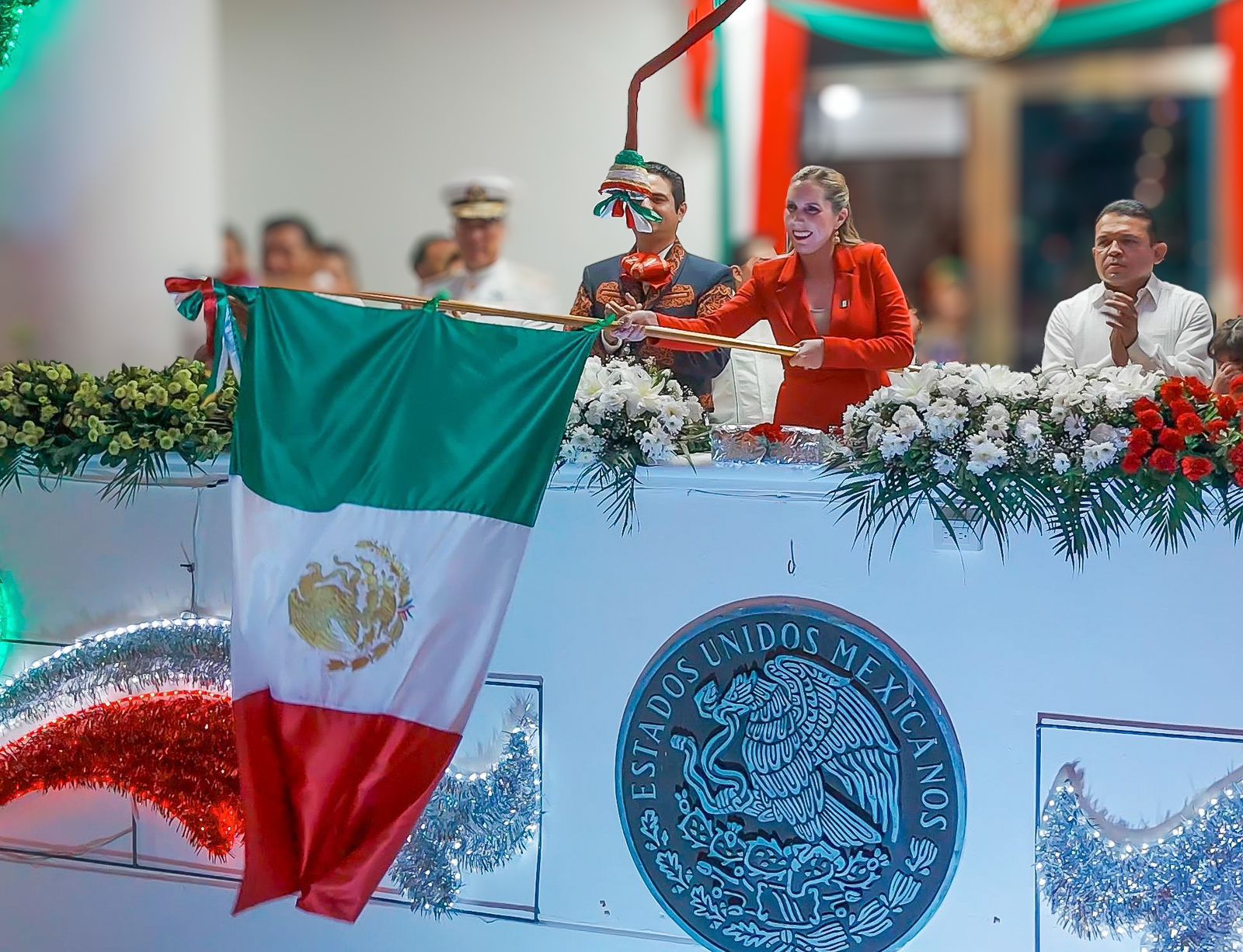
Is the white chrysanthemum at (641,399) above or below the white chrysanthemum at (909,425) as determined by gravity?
above

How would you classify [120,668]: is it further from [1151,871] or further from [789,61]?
[789,61]

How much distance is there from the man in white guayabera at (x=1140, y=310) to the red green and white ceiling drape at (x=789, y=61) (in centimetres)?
378

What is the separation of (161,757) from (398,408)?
93cm

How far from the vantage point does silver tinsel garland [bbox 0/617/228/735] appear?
2889 mm

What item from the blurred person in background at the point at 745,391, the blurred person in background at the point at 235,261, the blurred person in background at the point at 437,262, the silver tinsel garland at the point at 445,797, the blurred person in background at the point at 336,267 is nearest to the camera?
the silver tinsel garland at the point at 445,797

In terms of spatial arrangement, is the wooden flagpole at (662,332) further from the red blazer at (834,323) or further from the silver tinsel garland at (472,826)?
the silver tinsel garland at (472,826)

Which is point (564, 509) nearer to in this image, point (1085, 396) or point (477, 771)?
point (477, 771)

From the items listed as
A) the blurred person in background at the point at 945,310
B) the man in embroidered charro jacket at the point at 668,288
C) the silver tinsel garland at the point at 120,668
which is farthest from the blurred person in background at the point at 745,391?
the blurred person in background at the point at 945,310

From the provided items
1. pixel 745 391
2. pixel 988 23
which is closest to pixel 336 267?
pixel 988 23

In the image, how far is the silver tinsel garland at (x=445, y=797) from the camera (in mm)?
2721

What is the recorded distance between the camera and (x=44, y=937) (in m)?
3.05

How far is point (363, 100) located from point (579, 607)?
5139mm

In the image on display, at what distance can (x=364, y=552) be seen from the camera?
2.70 metres

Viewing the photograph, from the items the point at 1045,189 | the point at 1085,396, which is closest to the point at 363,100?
the point at 1045,189
